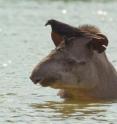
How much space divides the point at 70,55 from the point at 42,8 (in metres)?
24.2

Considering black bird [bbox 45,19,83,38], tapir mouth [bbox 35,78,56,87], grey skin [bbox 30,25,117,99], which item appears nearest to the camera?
tapir mouth [bbox 35,78,56,87]

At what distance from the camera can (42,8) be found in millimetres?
35875

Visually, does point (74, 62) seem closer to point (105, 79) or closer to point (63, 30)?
point (63, 30)

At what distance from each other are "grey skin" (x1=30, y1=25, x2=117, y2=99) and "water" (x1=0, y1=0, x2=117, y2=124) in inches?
9.4

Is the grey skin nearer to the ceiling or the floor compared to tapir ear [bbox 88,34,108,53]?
nearer to the floor

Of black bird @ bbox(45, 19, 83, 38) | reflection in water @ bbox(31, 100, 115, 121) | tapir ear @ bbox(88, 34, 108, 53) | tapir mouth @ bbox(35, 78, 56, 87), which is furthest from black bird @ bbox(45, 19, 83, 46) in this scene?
reflection in water @ bbox(31, 100, 115, 121)

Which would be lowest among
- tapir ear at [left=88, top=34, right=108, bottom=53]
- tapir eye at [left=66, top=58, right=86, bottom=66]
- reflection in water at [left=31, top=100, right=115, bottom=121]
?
reflection in water at [left=31, top=100, right=115, bottom=121]

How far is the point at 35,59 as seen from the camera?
701 inches

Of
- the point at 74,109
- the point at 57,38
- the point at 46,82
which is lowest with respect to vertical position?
the point at 74,109

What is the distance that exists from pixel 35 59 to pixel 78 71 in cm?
598

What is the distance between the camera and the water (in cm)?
1108

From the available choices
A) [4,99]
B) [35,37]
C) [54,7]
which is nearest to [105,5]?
[54,7]

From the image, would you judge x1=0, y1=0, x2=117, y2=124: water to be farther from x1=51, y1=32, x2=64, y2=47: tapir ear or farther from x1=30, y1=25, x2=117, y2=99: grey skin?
x1=51, y1=32, x2=64, y2=47: tapir ear

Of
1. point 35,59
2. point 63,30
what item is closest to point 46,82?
point 63,30
